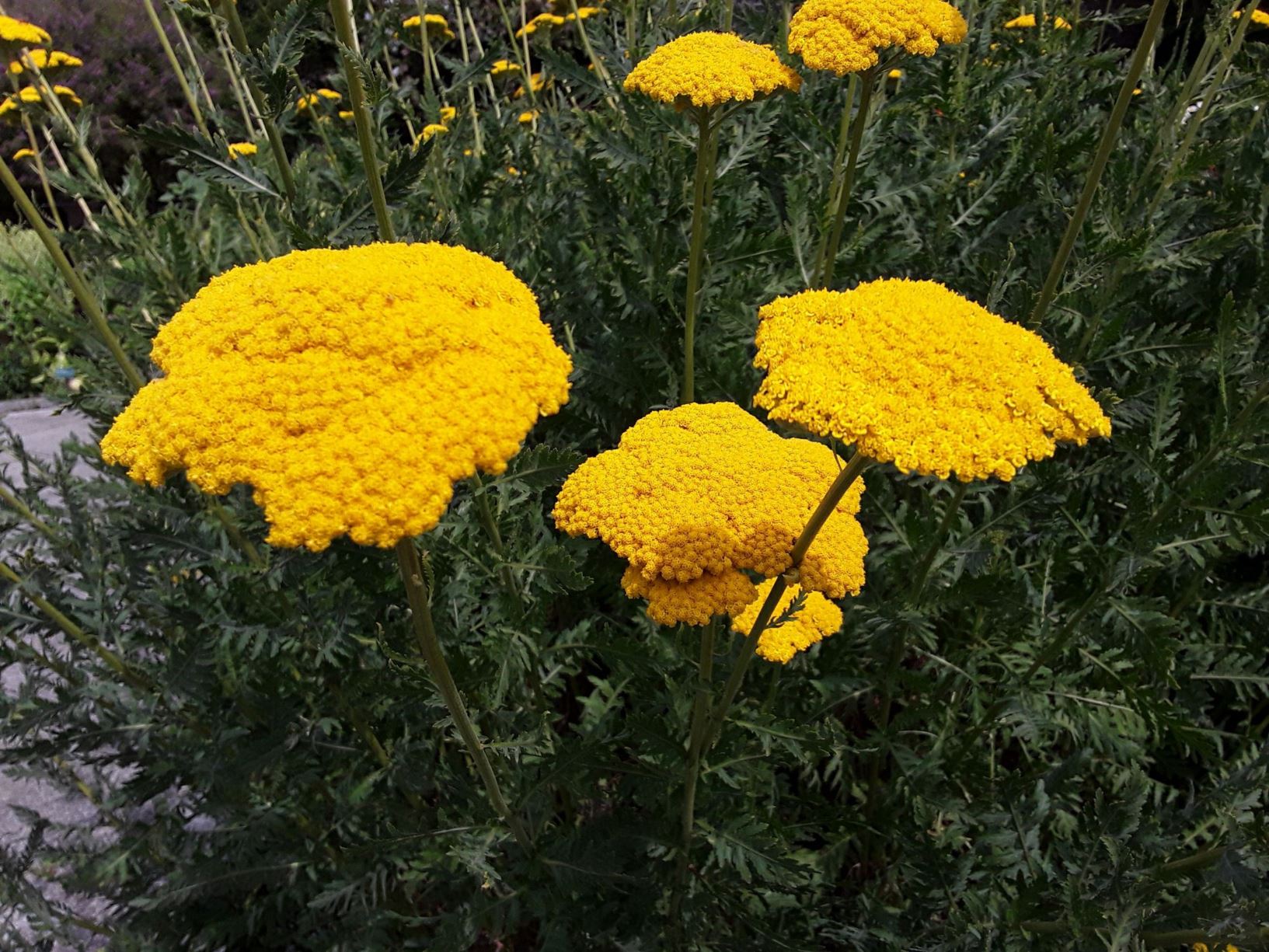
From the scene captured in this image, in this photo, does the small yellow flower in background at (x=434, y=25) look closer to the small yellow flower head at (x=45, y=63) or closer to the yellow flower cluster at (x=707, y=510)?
the small yellow flower head at (x=45, y=63)

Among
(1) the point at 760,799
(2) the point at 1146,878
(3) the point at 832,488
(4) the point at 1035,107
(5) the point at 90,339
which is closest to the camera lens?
(3) the point at 832,488

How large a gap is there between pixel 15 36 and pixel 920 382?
3636mm

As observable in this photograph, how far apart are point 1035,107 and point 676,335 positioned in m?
2.30

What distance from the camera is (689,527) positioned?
159 centimetres

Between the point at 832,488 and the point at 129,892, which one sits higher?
the point at 832,488

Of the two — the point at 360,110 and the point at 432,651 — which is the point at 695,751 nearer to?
the point at 432,651

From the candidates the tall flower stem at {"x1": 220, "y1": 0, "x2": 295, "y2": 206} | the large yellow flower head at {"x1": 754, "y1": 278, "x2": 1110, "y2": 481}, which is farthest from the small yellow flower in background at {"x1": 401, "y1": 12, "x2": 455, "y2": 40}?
the large yellow flower head at {"x1": 754, "y1": 278, "x2": 1110, "y2": 481}

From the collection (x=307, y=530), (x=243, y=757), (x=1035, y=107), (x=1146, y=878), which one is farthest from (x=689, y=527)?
(x=1035, y=107)

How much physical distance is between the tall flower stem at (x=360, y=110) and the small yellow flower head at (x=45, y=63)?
2.15 metres

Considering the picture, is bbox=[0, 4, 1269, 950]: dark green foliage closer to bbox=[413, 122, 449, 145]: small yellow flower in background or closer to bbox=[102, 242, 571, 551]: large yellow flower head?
bbox=[413, 122, 449, 145]: small yellow flower in background

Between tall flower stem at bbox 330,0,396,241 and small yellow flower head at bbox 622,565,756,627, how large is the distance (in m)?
1.14

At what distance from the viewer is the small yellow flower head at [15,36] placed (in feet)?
9.46

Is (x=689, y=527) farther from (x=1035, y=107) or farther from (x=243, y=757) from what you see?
(x=1035, y=107)

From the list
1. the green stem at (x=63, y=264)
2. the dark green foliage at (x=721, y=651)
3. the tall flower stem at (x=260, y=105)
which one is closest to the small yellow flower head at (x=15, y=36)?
the dark green foliage at (x=721, y=651)
